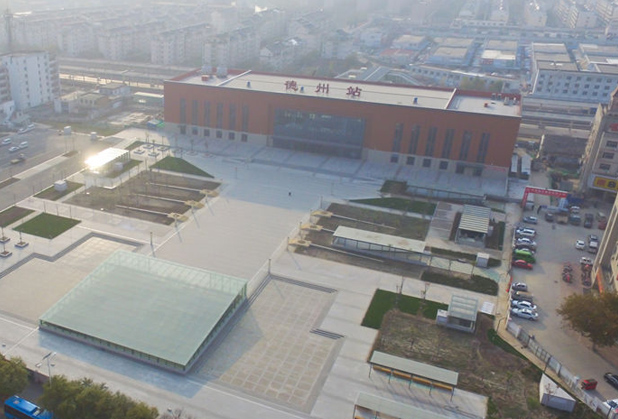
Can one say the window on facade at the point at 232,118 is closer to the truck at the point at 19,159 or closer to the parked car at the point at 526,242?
the truck at the point at 19,159

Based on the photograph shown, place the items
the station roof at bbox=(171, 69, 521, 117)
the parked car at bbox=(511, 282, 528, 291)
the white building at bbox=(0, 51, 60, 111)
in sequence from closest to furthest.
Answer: the parked car at bbox=(511, 282, 528, 291), the station roof at bbox=(171, 69, 521, 117), the white building at bbox=(0, 51, 60, 111)

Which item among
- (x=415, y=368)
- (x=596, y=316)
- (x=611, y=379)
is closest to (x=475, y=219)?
(x=596, y=316)

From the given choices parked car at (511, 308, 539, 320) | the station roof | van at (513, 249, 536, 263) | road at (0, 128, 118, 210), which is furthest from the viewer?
the station roof

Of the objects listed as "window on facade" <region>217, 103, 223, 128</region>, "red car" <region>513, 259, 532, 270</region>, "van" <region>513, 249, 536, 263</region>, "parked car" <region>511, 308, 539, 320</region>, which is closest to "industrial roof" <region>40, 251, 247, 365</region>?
"parked car" <region>511, 308, 539, 320</region>

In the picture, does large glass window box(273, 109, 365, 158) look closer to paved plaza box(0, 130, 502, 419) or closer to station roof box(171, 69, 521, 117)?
station roof box(171, 69, 521, 117)

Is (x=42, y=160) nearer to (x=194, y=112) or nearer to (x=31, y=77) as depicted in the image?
(x=194, y=112)

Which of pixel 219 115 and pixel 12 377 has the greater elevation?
pixel 219 115
